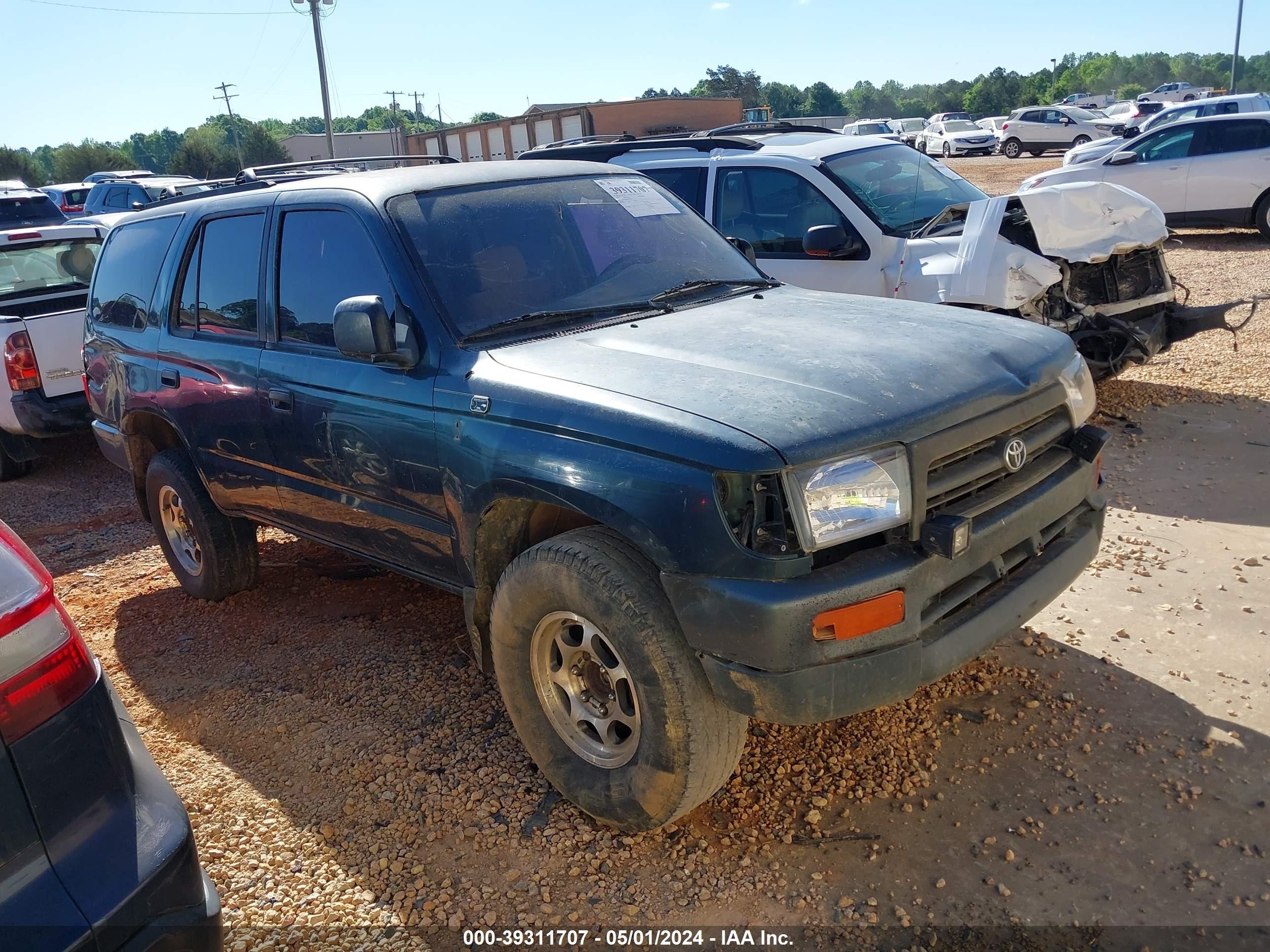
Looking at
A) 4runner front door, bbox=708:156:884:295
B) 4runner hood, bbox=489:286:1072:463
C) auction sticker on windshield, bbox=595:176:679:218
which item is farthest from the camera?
4runner front door, bbox=708:156:884:295

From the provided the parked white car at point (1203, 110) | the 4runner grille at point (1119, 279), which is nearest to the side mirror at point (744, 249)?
the 4runner grille at point (1119, 279)

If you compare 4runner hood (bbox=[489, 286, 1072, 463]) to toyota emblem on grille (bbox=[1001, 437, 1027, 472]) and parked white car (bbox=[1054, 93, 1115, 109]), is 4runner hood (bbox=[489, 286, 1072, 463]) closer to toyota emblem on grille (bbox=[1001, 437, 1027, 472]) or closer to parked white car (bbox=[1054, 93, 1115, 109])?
toyota emblem on grille (bbox=[1001, 437, 1027, 472])

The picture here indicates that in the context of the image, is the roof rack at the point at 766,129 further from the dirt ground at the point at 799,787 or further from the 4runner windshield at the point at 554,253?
the dirt ground at the point at 799,787

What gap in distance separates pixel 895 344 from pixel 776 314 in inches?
23.3

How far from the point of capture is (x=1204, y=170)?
1310cm

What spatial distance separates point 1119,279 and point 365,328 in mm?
5473

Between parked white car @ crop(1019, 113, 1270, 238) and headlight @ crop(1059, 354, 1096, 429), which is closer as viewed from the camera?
headlight @ crop(1059, 354, 1096, 429)

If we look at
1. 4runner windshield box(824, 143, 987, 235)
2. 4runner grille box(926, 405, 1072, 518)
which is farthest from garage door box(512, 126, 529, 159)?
4runner grille box(926, 405, 1072, 518)

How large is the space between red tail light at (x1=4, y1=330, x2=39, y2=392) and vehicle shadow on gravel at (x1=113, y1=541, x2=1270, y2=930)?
4.17 metres

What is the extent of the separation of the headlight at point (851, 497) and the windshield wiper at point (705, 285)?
1385 mm

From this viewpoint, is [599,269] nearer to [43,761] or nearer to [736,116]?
[43,761]

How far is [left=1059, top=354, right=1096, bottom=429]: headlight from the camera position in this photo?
3.20 m

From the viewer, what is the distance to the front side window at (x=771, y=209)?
6.66 m

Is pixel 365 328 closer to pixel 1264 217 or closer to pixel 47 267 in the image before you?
pixel 47 267
